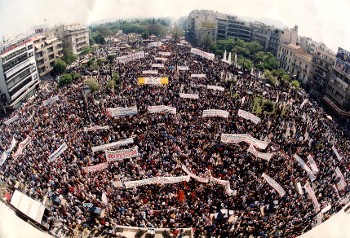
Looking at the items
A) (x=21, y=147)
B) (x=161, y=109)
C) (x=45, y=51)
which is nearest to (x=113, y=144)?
(x=161, y=109)

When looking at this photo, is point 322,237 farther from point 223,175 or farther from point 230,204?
point 223,175

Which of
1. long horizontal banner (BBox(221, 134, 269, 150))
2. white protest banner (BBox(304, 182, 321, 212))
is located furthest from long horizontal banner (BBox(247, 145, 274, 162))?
white protest banner (BBox(304, 182, 321, 212))

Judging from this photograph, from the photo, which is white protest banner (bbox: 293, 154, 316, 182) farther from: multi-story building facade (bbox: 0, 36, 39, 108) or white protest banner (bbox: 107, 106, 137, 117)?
multi-story building facade (bbox: 0, 36, 39, 108)

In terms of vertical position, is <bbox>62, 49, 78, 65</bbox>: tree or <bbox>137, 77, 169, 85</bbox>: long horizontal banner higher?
<bbox>137, 77, 169, 85</bbox>: long horizontal banner

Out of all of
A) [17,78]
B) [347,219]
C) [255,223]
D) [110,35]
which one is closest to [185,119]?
[255,223]

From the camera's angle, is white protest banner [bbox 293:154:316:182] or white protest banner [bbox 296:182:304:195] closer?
white protest banner [bbox 296:182:304:195]

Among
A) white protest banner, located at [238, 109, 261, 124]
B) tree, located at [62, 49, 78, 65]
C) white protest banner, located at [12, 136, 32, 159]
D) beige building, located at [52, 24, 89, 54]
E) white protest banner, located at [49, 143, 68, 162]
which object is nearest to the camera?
white protest banner, located at [49, 143, 68, 162]

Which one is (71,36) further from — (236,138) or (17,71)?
(236,138)
